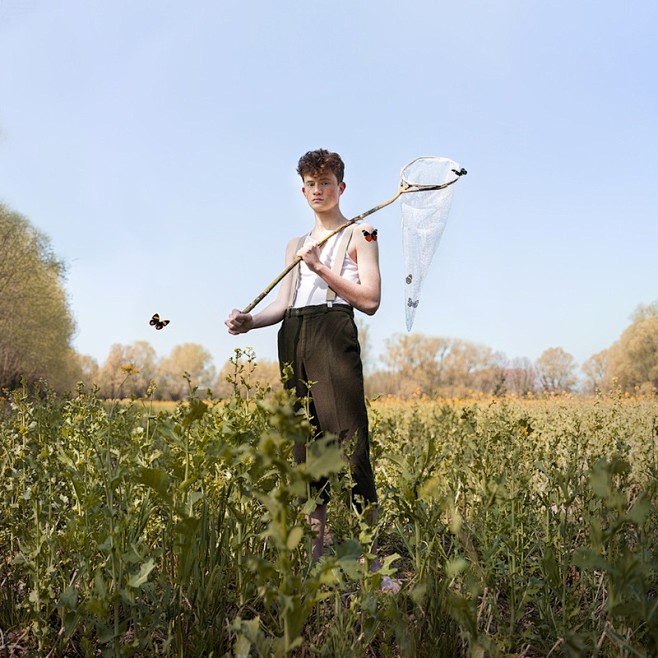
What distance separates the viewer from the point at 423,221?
3.84m

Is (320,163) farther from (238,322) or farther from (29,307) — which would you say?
(29,307)

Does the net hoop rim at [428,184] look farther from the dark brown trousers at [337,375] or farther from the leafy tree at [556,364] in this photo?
the leafy tree at [556,364]

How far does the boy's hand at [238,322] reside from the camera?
11.6 feet

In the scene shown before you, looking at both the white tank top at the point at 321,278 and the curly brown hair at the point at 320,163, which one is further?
the curly brown hair at the point at 320,163

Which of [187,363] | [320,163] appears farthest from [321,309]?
[187,363]

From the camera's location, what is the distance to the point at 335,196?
3.73m

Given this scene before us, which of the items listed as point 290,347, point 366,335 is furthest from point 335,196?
point 366,335

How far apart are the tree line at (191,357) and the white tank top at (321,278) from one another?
47.3 ft

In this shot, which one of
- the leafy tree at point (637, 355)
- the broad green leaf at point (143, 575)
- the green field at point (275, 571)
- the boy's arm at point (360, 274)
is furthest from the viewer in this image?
the leafy tree at point (637, 355)

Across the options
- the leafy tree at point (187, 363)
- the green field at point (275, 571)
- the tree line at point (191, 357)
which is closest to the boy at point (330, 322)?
the green field at point (275, 571)

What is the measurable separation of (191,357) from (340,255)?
1638 inches

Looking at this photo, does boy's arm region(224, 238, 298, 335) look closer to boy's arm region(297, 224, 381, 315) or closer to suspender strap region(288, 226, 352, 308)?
suspender strap region(288, 226, 352, 308)

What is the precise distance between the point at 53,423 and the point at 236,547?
2.98 m

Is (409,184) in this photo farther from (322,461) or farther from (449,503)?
(322,461)
